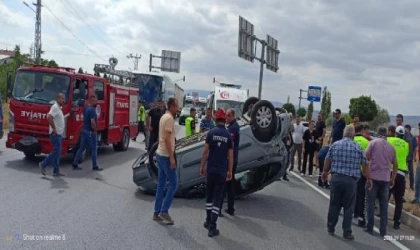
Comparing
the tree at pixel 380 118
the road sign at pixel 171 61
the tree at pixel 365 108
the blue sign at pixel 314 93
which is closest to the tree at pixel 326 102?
the tree at pixel 365 108

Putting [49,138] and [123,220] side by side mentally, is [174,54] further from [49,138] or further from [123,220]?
[123,220]

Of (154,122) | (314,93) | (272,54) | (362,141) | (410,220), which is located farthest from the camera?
(314,93)

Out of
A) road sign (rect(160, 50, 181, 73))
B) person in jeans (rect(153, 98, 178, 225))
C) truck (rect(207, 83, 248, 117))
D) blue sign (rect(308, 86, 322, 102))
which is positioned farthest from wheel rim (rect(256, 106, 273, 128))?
road sign (rect(160, 50, 181, 73))

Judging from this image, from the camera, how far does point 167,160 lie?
23.6 feet

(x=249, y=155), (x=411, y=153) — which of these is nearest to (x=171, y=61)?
(x=411, y=153)

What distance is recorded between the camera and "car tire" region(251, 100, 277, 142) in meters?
9.34

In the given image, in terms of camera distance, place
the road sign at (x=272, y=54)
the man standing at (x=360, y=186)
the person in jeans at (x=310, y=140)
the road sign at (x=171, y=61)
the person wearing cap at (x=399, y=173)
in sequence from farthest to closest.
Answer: the road sign at (x=171, y=61) → the road sign at (x=272, y=54) → the person in jeans at (x=310, y=140) → the man standing at (x=360, y=186) → the person wearing cap at (x=399, y=173)

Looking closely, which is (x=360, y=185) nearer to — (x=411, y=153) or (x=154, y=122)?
(x=411, y=153)

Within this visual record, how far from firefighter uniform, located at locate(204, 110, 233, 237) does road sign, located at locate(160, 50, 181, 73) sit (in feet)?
154

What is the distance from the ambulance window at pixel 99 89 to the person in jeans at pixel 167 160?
7.41 m

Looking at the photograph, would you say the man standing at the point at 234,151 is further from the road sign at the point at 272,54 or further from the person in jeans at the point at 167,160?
the road sign at the point at 272,54

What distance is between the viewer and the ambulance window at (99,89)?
46.2 feet

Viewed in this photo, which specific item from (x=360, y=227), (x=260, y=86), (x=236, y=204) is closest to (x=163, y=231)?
(x=236, y=204)

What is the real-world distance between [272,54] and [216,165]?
19.8 metres
